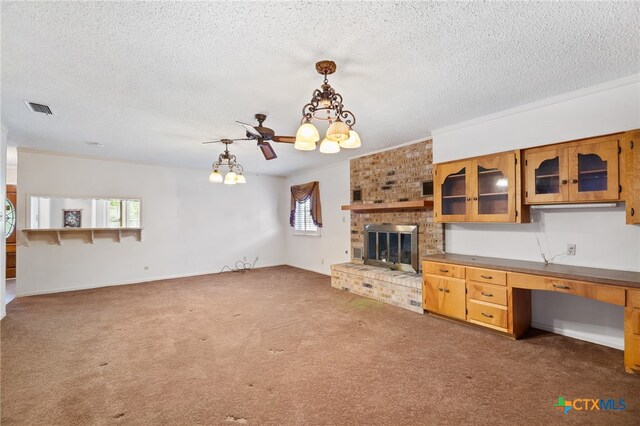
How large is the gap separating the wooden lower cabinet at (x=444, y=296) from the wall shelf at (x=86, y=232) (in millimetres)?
5901

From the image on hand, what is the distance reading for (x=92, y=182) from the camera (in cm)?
579

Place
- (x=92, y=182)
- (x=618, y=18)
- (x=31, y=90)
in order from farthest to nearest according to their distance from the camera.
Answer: (x=92, y=182) → (x=31, y=90) → (x=618, y=18)

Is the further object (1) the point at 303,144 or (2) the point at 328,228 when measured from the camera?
(2) the point at 328,228

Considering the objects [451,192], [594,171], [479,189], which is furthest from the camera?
[451,192]

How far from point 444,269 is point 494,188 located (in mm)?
1179

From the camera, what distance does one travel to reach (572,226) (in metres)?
3.11

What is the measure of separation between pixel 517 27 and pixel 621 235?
7.71 ft

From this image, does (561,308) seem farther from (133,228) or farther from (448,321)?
(133,228)

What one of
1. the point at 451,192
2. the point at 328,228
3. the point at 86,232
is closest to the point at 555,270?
the point at 451,192

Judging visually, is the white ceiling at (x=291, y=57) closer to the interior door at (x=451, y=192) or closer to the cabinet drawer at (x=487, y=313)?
the interior door at (x=451, y=192)

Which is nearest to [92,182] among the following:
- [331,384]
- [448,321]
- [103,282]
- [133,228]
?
[133,228]

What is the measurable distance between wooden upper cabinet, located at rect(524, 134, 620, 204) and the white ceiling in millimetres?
607

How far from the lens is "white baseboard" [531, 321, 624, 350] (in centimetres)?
286

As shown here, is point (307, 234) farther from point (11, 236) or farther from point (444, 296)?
point (11, 236)
